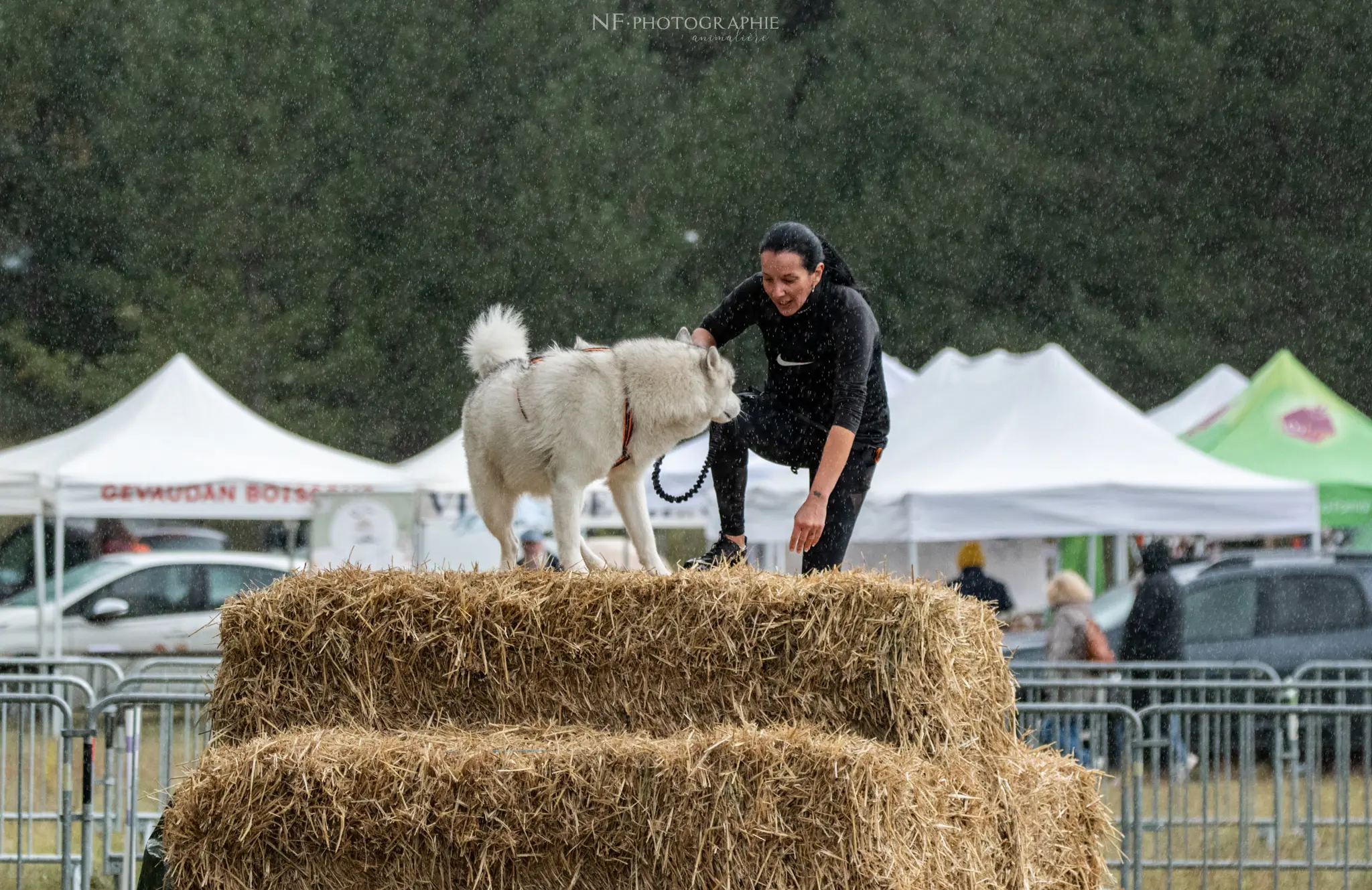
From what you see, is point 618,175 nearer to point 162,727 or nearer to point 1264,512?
point 1264,512

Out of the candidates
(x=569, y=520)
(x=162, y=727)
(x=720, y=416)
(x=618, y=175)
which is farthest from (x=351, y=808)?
(x=618, y=175)

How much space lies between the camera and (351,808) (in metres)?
4.04

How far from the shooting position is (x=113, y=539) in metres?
24.5

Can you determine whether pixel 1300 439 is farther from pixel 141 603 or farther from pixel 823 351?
pixel 141 603

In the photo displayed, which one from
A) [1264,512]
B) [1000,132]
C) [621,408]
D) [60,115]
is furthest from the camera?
[1000,132]

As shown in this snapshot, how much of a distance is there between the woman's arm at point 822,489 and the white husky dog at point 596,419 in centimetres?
32

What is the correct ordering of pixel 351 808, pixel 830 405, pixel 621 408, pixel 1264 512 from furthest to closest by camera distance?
pixel 1264 512, pixel 830 405, pixel 621 408, pixel 351 808

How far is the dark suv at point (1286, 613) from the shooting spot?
11984 millimetres

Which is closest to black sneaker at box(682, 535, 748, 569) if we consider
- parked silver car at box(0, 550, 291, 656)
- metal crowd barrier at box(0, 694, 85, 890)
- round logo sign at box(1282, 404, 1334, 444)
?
metal crowd barrier at box(0, 694, 85, 890)

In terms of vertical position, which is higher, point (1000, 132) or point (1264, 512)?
point (1000, 132)

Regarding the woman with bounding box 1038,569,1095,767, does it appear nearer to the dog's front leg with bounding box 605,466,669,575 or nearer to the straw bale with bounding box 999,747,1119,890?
the straw bale with bounding box 999,747,1119,890

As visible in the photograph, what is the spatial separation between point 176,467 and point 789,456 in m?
9.72

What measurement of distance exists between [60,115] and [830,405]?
2747 centimetres

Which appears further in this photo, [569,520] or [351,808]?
[569,520]
